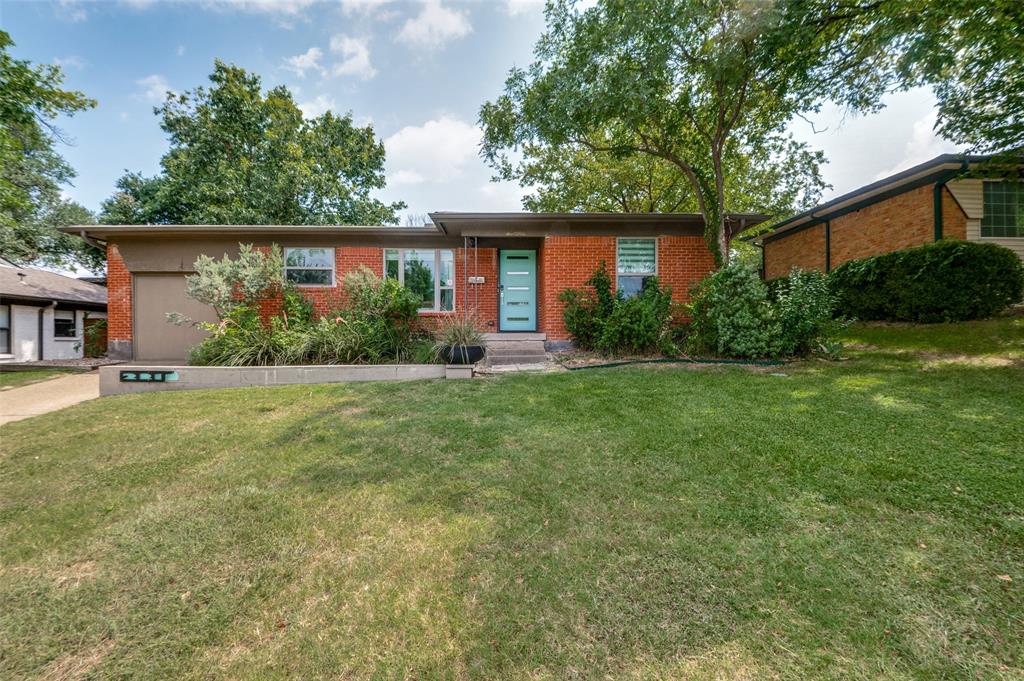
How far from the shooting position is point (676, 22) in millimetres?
6602

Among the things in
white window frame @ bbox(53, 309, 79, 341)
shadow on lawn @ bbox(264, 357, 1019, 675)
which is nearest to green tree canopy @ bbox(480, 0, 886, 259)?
shadow on lawn @ bbox(264, 357, 1019, 675)

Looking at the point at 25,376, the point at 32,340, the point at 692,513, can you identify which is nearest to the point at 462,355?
the point at 692,513

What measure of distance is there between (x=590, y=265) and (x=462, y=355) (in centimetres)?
390

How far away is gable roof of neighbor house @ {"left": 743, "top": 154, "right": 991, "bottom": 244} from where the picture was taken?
28.0ft

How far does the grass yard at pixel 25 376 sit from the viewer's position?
268 inches

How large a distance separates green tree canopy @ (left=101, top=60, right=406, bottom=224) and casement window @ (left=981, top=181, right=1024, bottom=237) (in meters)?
20.0

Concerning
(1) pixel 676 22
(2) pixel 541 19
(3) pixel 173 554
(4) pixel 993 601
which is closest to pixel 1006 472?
(4) pixel 993 601

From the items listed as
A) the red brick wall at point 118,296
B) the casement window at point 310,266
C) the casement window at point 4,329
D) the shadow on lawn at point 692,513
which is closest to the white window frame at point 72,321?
the casement window at point 4,329

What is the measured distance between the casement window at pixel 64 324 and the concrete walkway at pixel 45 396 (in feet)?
31.3

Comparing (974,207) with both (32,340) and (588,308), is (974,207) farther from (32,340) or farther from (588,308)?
(32,340)

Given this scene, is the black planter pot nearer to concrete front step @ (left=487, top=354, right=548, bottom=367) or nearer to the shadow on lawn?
concrete front step @ (left=487, top=354, right=548, bottom=367)

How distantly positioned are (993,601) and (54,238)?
3073cm

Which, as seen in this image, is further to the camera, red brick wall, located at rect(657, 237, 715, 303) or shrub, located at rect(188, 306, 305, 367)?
red brick wall, located at rect(657, 237, 715, 303)

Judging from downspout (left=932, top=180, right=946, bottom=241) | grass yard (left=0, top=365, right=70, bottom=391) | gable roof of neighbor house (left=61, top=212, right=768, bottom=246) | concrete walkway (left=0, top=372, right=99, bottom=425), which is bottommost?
concrete walkway (left=0, top=372, right=99, bottom=425)
